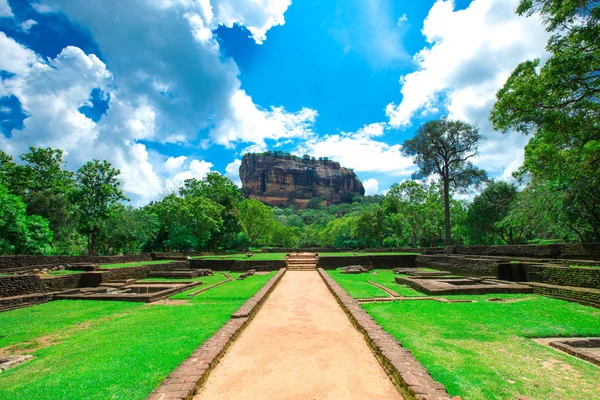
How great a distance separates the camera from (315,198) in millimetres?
125250

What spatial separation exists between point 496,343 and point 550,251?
13721 mm

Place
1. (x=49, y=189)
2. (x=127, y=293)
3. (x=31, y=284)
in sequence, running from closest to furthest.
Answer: (x=31, y=284) < (x=127, y=293) < (x=49, y=189)

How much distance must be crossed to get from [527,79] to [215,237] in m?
32.9

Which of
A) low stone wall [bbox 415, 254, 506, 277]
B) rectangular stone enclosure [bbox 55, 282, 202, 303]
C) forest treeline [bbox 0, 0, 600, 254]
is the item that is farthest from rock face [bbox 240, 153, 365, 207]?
rectangular stone enclosure [bbox 55, 282, 202, 303]

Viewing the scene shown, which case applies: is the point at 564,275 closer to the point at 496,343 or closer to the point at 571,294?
the point at 571,294

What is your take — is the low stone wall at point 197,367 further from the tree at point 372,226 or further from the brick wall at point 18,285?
the tree at point 372,226

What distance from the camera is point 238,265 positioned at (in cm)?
2020

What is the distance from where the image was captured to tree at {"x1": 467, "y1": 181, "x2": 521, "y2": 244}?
29422 millimetres

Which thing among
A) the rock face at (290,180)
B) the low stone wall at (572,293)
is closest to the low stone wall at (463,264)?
the low stone wall at (572,293)

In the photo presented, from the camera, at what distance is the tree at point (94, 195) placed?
26641mm

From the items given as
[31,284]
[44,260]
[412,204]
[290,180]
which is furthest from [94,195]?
[290,180]

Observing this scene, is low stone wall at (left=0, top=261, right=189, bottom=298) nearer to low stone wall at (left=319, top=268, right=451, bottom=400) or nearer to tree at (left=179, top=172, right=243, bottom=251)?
low stone wall at (left=319, top=268, right=451, bottom=400)

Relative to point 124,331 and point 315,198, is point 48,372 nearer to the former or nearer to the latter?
point 124,331

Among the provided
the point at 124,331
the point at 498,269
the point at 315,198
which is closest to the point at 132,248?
the point at 124,331
